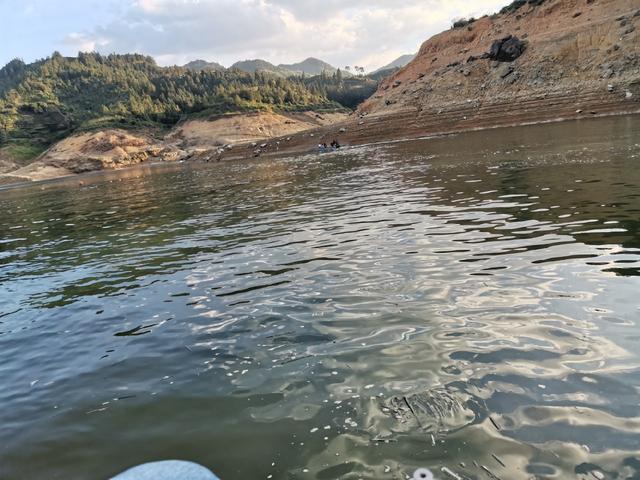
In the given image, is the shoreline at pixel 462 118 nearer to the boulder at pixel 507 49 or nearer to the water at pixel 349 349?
the boulder at pixel 507 49

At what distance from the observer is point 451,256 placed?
980 centimetres

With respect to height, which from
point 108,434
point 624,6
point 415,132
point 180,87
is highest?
point 180,87

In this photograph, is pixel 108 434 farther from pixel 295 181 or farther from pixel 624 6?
pixel 624 6

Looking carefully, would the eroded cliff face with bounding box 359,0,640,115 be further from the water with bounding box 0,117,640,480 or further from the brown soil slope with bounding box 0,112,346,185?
the water with bounding box 0,117,640,480

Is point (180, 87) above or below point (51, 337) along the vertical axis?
above

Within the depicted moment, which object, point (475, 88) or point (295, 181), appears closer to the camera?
point (295, 181)

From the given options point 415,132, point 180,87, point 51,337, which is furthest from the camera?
point 180,87

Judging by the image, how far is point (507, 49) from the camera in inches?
2566

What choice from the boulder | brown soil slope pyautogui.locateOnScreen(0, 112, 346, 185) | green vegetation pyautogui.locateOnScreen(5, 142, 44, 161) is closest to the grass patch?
green vegetation pyautogui.locateOnScreen(5, 142, 44, 161)

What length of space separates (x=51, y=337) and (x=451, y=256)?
28.5ft

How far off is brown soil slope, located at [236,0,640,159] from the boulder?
0.90 m

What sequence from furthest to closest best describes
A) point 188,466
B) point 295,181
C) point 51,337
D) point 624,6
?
point 624,6 < point 295,181 < point 51,337 < point 188,466

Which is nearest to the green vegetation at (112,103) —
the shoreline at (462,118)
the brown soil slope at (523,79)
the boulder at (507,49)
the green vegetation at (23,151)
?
the green vegetation at (23,151)

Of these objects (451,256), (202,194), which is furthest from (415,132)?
(451,256)
